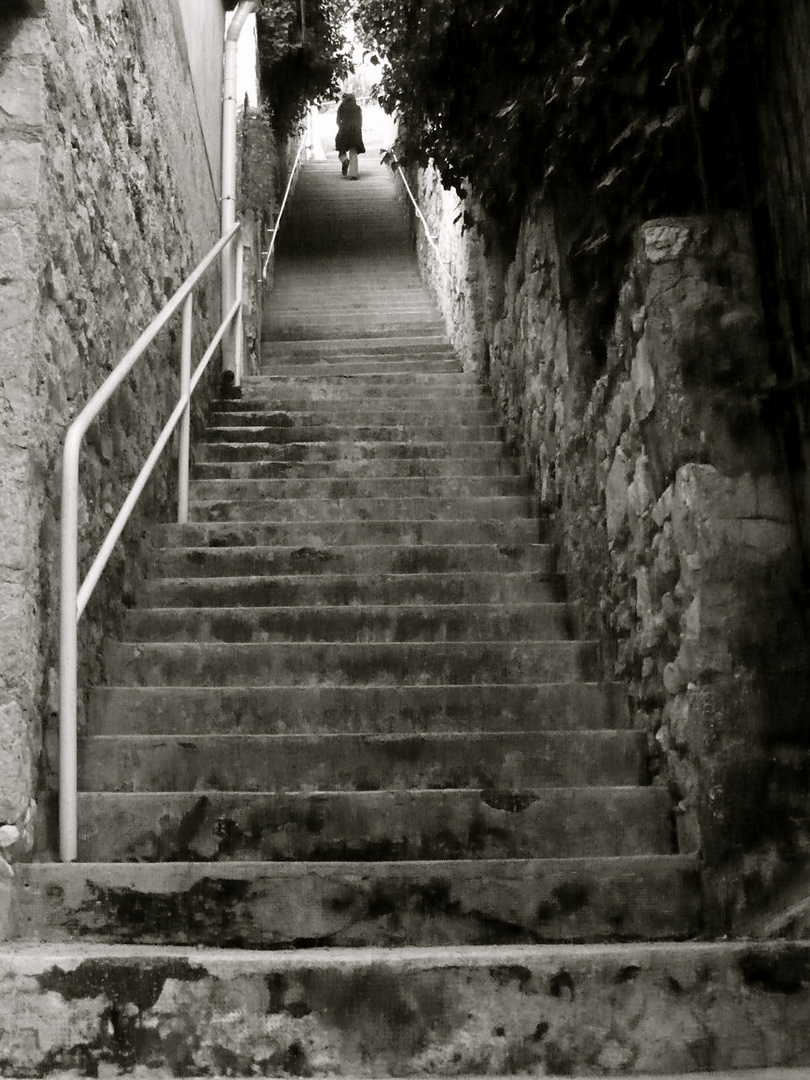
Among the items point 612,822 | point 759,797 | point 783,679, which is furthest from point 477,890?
point 783,679

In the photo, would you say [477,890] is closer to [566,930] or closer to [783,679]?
[566,930]

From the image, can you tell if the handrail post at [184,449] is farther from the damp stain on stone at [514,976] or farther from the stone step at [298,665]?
the damp stain on stone at [514,976]

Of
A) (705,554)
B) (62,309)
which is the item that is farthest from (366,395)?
(705,554)

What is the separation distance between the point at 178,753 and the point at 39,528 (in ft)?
2.09

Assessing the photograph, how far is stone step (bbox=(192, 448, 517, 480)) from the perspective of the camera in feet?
13.5

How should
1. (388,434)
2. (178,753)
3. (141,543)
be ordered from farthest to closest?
(388,434)
(141,543)
(178,753)

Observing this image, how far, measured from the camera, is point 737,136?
2.26 metres

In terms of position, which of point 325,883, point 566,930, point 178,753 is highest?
point 178,753

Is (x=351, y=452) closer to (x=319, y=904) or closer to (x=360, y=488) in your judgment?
(x=360, y=488)

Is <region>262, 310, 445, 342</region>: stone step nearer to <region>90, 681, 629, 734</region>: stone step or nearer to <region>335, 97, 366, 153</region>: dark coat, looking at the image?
<region>90, 681, 629, 734</region>: stone step

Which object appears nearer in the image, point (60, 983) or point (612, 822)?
point (60, 983)

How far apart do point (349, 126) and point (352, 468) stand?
9703 millimetres

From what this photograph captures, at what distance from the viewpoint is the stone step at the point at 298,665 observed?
9.12 ft

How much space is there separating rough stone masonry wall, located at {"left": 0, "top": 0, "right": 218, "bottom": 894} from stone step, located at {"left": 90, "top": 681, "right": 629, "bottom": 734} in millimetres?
167
